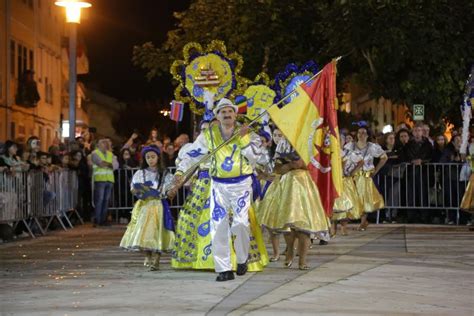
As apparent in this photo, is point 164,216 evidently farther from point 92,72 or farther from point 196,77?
point 92,72

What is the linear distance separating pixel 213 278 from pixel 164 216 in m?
1.64

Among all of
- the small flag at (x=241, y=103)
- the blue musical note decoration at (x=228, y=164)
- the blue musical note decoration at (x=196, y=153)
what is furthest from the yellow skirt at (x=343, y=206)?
the blue musical note decoration at (x=228, y=164)

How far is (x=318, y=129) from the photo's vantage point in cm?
1371

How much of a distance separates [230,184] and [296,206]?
1144 millimetres

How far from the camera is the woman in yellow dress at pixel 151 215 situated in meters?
13.8

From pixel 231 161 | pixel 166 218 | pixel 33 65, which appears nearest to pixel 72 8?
pixel 166 218

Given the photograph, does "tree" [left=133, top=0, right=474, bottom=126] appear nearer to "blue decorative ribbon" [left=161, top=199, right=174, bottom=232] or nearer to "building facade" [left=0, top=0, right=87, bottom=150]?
"building facade" [left=0, top=0, right=87, bottom=150]

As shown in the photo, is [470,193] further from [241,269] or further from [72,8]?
[72,8]

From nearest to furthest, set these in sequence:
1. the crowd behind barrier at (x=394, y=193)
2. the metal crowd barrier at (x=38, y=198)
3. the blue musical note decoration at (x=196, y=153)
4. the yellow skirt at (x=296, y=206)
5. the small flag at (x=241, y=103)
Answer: the blue musical note decoration at (x=196, y=153) < the yellow skirt at (x=296, y=206) < the small flag at (x=241, y=103) < the metal crowd barrier at (x=38, y=198) < the crowd behind barrier at (x=394, y=193)

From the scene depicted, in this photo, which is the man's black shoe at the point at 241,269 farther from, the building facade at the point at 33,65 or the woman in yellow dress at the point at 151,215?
the building facade at the point at 33,65

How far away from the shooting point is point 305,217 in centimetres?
1337

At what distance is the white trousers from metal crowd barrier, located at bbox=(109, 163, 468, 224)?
11.4 metres

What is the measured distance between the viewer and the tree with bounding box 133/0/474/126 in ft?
90.3

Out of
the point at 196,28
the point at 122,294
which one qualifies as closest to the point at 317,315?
the point at 122,294
